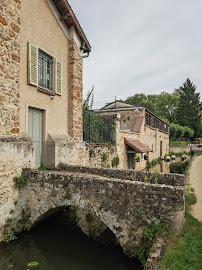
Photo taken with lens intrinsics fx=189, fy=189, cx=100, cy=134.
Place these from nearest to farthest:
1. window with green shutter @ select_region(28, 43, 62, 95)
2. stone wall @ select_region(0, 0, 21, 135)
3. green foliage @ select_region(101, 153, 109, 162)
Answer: stone wall @ select_region(0, 0, 21, 135) < window with green shutter @ select_region(28, 43, 62, 95) < green foliage @ select_region(101, 153, 109, 162)

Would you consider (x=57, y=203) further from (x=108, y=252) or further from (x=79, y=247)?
(x=108, y=252)

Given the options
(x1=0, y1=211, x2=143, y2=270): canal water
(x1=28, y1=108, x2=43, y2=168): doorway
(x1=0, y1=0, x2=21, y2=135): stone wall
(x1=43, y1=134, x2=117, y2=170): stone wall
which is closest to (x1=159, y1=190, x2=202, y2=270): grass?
(x1=0, y1=211, x2=143, y2=270): canal water

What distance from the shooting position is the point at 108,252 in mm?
4605

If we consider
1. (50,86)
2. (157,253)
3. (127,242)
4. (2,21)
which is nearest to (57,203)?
(127,242)

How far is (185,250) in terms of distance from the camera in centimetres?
332

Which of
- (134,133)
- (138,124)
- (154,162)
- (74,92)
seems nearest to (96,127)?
(74,92)

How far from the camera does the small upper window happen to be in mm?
6895

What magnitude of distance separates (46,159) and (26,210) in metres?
1.94

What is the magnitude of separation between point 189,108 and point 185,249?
147 feet

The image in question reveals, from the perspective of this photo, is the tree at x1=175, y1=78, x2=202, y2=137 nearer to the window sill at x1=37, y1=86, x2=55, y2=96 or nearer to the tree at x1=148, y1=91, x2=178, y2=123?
the tree at x1=148, y1=91, x2=178, y2=123

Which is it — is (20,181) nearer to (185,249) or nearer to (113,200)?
(113,200)

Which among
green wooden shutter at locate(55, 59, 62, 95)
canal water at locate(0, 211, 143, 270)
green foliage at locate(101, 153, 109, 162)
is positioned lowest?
canal water at locate(0, 211, 143, 270)

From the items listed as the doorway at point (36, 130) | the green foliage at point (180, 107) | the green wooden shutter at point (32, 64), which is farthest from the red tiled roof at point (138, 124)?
the green foliage at point (180, 107)

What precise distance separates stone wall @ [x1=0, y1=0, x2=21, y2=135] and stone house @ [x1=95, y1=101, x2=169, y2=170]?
7.22 metres
